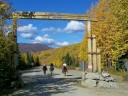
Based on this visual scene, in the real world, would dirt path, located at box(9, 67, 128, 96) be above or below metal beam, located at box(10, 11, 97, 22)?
below

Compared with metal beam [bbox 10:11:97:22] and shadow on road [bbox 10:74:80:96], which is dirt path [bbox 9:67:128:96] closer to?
shadow on road [bbox 10:74:80:96]

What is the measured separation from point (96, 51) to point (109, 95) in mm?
7135

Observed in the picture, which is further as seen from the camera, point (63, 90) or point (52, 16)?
point (52, 16)

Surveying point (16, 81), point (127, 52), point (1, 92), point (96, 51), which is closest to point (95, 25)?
point (127, 52)

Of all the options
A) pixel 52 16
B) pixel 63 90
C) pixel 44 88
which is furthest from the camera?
pixel 52 16

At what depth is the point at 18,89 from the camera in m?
22.2

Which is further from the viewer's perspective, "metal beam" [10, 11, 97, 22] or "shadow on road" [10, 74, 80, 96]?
"metal beam" [10, 11, 97, 22]

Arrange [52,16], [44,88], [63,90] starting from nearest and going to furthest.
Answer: [63,90] < [44,88] < [52,16]

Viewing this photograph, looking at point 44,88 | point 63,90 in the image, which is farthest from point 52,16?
point 63,90

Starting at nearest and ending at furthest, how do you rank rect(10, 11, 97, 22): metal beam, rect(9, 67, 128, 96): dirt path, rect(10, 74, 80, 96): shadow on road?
rect(9, 67, 128, 96): dirt path < rect(10, 74, 80, 96): shadow on road < rect(10, 11, 97, 22): metal beam

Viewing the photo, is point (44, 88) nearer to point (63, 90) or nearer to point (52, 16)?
point (63, 90)

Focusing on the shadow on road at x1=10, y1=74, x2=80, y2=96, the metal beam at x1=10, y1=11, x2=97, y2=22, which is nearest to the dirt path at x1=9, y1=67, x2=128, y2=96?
the shadow on road at x1=10, y1=74, x2=80, y2=96

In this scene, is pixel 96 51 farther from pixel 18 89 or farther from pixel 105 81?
pixel 18 89

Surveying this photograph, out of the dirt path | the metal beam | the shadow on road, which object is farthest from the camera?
the metal beam
